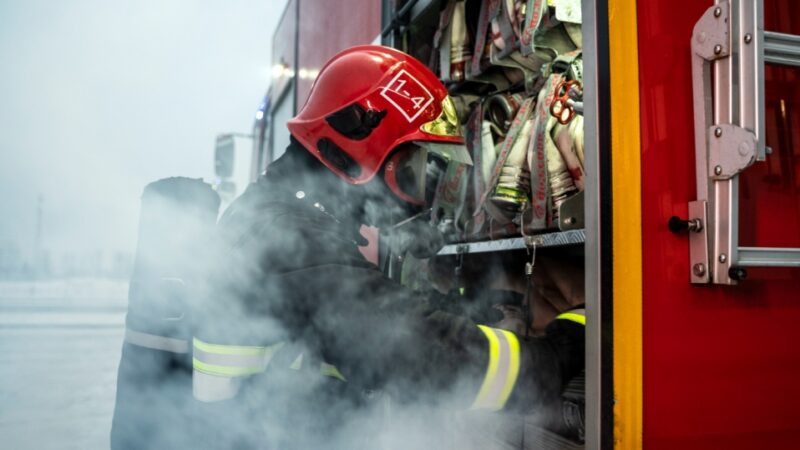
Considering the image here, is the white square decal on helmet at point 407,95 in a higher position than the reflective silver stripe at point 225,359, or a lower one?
higher

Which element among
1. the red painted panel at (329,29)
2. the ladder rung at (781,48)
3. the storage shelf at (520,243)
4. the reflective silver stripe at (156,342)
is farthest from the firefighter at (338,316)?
the red painted panel at (329,29)

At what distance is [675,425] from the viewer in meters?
1.08

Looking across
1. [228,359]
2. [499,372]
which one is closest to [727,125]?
[499,372]

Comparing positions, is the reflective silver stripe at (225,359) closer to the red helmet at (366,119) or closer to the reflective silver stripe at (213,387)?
the reflective silver stripe at (213,387)

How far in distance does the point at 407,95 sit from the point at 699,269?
3.37 feet

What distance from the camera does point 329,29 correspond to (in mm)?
3941

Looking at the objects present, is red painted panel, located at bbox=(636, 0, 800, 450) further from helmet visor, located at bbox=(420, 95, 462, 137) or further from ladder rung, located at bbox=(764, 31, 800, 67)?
helmet visor, located at bbox=(420, 95, 462, 137)

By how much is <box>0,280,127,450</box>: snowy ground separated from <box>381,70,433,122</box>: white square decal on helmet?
36.8 inches

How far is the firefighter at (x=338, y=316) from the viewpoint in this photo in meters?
1.35

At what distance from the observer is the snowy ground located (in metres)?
1.28

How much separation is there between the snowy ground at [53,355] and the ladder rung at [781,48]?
1.51 metres

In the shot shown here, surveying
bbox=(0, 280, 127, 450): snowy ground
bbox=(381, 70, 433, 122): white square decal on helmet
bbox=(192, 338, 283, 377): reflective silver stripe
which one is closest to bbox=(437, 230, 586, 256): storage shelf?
bbox=(381, 70, 433, 122): white square decal on helmet

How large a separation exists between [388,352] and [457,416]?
3.09 feet

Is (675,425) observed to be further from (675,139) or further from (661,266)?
(675,139)
